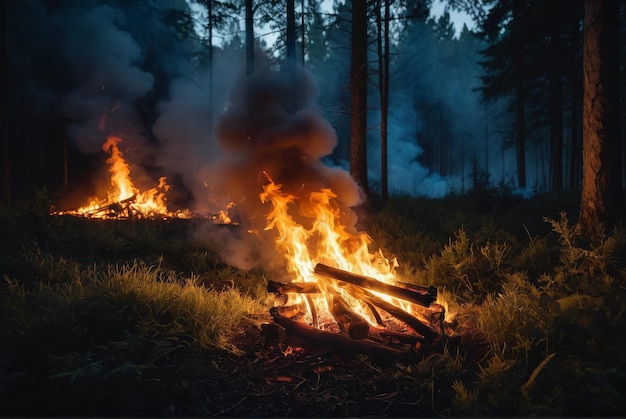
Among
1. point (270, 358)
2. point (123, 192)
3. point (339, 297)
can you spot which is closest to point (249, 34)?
point (123, 192)

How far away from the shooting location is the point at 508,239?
757 cm

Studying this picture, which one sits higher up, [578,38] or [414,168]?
[578,38]

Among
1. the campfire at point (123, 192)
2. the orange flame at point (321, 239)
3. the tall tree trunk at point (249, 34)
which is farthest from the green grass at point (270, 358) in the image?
the tall tree trunk at point (249, 34)

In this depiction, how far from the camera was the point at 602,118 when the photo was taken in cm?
645

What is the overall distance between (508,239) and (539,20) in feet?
38.4

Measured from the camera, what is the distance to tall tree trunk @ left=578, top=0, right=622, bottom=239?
6.35 m

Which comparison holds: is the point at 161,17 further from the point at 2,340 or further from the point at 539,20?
the point at 2,340

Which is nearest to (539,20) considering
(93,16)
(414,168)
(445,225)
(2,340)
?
(445,225)

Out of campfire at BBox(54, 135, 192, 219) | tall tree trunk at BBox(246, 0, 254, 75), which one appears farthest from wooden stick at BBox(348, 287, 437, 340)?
tall tree trunk at BBox(246, 0, 254, 75)

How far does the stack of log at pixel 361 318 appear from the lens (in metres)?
4.06

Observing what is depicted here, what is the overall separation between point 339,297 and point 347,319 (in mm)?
419

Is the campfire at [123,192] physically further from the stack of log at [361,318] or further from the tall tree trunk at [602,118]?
the tall tree trunk at [602,118]

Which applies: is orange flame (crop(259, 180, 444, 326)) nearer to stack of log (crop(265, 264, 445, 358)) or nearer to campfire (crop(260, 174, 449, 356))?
campfire (crop(260, 174, 449, 356))

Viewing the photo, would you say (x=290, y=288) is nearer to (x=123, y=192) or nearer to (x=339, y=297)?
(x=339, y=297)
